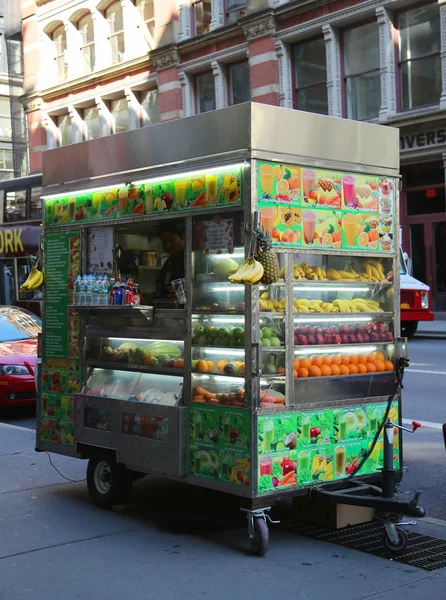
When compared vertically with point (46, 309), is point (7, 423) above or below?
below

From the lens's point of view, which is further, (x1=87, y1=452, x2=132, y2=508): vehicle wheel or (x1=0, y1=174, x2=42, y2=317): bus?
(x1=0, y1=174, x2=42, y2=317): bus

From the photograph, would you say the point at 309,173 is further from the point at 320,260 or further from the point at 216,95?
the point at 216,95

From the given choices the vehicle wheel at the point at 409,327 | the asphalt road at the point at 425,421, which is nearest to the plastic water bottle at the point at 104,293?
the asphalt road at the point at 425,421

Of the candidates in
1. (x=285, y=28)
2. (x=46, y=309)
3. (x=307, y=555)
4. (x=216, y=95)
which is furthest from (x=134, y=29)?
(x=307, y=555)

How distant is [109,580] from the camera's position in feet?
16.6

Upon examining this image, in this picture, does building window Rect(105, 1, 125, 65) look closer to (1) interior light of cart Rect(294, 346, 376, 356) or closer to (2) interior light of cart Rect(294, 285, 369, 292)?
(2) interior light of cart Rect(294, 285, 369, 292)

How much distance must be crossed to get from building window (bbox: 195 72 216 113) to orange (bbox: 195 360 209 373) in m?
25.2

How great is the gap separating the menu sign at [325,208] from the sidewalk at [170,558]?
2058 mm

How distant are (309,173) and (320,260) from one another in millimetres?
628

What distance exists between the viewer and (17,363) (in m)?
12.0

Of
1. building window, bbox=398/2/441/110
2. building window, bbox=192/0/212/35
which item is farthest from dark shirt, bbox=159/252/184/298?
building window, bbox=192/0/212/35

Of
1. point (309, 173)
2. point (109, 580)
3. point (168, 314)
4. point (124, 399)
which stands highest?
point (309, 173)

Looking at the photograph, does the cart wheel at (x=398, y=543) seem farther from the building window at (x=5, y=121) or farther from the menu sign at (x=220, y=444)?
the building window at (x=5, y=121)

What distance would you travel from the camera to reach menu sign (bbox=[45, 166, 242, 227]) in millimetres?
5805
